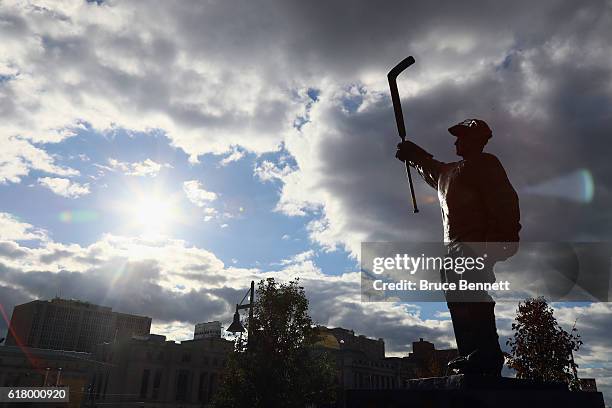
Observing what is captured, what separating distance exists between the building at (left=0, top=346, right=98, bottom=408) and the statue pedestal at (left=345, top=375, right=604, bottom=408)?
61.9 metres

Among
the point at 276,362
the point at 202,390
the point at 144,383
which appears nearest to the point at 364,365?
the point at 202,390

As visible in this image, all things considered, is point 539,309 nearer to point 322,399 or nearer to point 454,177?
point 322,399

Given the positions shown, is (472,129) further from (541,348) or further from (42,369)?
(42,369)

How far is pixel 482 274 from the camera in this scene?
6.02 m

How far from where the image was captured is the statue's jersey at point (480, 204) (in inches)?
237

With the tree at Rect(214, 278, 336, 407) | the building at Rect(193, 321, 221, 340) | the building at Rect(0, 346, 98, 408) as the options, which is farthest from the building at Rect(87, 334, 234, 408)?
the tree at Rect(214, 278, 336, 407)

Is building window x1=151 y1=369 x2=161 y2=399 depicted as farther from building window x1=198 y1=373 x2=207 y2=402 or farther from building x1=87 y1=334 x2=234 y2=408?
building window x1=198 y1=373 x2=207 y2=402

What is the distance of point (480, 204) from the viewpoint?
6184 millimetres

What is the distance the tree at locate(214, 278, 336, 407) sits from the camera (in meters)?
25.4

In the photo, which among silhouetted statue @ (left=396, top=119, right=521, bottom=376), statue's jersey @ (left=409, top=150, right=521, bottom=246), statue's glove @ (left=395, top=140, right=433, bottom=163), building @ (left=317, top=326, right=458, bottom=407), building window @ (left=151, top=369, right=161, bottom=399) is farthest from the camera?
building @ (left=317, top=326, right=458, bottom=407)

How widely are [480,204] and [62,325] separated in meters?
201

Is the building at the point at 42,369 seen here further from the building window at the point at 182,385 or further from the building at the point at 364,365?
the building at the point at 364,365

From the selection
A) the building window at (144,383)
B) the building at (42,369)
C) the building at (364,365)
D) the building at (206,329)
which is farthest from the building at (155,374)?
the building at (206,329)

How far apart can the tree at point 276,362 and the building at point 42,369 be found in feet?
133
